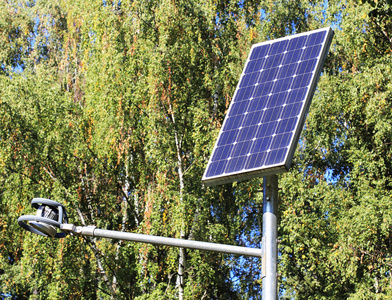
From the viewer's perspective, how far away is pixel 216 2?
22.9 m

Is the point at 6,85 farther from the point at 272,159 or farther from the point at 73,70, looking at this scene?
the point at 272,159

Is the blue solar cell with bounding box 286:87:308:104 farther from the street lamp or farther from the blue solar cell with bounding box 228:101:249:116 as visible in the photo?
the street lamp

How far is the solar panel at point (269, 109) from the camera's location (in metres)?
7.26

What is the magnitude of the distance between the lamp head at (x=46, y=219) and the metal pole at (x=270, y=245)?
2356mm

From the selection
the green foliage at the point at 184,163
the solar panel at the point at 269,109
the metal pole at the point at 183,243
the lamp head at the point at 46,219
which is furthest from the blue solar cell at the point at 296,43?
the green foliage at the point at 184,163

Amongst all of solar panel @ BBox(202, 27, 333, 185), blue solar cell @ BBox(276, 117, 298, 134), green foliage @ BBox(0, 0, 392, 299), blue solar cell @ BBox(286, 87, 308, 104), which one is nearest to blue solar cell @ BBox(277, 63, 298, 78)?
solar panel @ BBox(202, 27, 333, 185)

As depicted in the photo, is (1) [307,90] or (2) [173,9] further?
(2) [173,9]

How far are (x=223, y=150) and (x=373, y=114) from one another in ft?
46.5

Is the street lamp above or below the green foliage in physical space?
below

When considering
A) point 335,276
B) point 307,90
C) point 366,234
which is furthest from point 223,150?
point 335,276

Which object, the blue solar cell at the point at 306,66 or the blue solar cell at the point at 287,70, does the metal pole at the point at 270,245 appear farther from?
the blue solar cell at the point at 287,70

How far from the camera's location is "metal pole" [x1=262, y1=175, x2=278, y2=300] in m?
6.37

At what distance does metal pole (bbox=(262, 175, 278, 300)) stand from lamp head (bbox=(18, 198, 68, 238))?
7.73 feet

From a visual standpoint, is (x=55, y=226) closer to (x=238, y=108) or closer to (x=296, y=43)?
(x=238, y=108)
